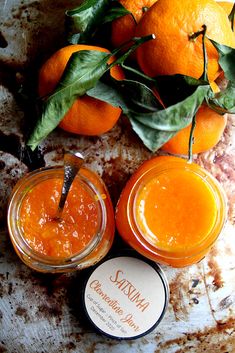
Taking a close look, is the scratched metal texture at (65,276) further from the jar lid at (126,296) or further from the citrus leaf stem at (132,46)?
the citrus leaf stem at (132,46)

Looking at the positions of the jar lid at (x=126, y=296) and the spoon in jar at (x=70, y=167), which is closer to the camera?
the spoon in jar at (x=70, y=167)

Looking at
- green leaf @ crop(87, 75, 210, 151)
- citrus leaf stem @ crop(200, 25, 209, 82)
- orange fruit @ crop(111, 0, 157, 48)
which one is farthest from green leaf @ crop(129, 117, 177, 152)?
orange fruit @ crop(111, 0, 157, 48)

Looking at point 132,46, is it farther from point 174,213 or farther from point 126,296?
point 126,296

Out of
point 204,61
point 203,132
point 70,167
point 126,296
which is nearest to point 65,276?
point 126,296

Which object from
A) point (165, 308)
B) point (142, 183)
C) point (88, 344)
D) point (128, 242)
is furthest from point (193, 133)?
point (88, 344)

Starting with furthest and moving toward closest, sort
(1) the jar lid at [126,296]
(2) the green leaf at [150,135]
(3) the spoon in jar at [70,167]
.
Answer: (1) the jar lid at [126,296] < (3) the spoon in jar at [70,167] < (2) the green leaf at [150,135]

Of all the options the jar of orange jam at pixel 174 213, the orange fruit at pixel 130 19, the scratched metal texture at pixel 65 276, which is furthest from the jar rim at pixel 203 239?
the orange fruit at pixel 130 19
